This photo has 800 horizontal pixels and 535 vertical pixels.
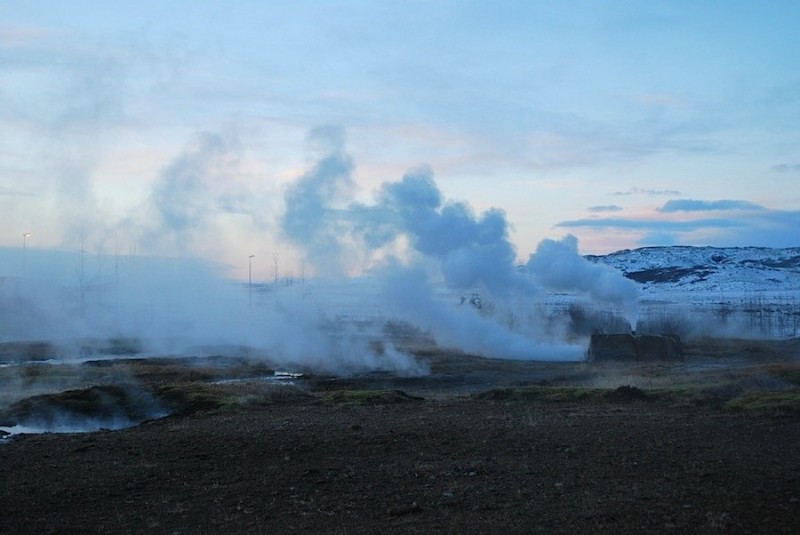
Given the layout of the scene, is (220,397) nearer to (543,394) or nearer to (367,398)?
(367,398)

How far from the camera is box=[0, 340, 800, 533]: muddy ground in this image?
476 inches

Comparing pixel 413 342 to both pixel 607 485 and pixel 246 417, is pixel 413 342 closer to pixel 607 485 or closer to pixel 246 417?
pixel 246 417

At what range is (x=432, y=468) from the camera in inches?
639

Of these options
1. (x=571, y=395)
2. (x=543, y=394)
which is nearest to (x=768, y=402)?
(x=571, y=395)

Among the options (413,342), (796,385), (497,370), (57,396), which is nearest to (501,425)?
(796,385)

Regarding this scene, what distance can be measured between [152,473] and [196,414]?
1156 cm

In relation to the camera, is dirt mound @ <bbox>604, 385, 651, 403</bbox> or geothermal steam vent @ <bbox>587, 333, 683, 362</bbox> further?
geothermal steam vent @ <bbox>587, 333, 683, 362</bbox>

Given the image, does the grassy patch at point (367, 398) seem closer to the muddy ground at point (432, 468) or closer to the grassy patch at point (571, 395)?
the muddy ground at point (432, 468)

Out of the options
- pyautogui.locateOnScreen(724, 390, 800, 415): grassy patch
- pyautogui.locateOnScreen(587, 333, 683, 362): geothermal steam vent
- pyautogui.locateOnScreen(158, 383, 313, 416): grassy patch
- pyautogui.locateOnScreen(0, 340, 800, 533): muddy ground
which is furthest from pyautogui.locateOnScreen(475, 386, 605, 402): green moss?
pyautogui.locateOnScreen(587, 333, 683, 362): geothermal steam vent

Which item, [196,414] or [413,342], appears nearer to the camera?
[196,414]

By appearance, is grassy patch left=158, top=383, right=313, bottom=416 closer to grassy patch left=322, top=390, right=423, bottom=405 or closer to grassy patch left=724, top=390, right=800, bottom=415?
grassy patch left=322, top=390, right=423, bottom=405

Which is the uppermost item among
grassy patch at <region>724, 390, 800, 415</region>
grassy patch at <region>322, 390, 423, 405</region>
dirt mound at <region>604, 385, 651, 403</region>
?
grassy patch at <region>724, 390, 800, 415</region>

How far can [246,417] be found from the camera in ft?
85.9

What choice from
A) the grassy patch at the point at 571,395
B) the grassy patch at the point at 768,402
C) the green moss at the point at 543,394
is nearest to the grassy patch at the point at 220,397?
the green moss at the point at 543,394
